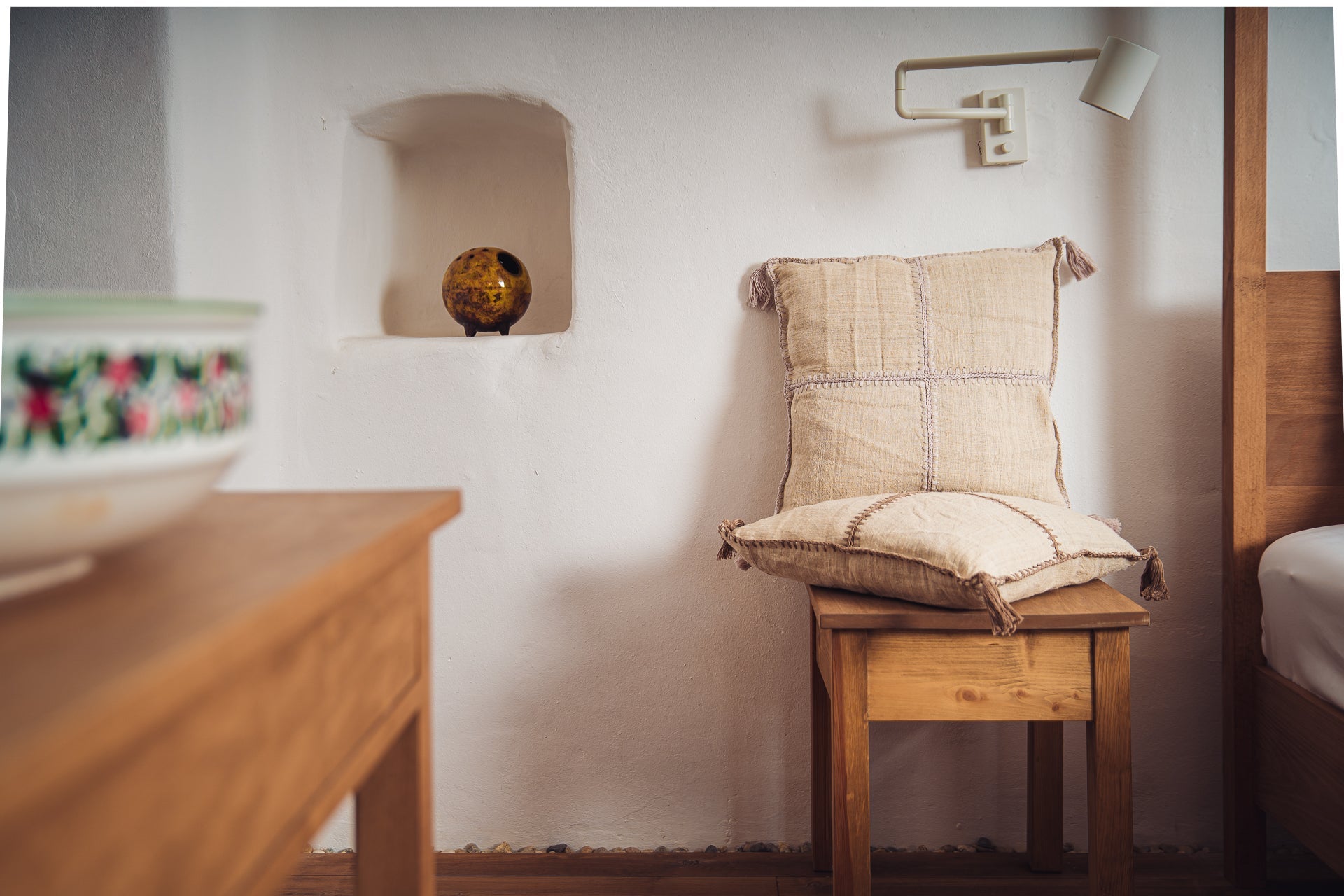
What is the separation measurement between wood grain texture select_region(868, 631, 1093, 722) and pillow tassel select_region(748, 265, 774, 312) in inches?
26.9

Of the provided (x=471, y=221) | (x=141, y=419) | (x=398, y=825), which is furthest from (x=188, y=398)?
(x=471, y=221)

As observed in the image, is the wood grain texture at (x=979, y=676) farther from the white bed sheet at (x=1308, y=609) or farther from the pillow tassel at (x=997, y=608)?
the white bed sheet at (x=1308, y=609)

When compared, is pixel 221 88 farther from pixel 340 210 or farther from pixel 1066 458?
pixel 1066 458

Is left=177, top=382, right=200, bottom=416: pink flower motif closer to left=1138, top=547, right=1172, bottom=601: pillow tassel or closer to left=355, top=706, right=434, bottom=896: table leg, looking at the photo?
left=355, top=706, right=434, bottom=896: table leg

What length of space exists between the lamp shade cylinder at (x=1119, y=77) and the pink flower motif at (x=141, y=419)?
4.53 ft

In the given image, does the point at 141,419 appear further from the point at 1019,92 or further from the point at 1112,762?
the point at 1019,92

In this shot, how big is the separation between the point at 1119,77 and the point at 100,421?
144 centimetres

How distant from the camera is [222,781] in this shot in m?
0.30

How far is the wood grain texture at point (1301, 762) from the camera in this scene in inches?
41.4

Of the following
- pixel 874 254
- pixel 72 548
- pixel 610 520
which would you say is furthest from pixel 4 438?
pixel 874 254

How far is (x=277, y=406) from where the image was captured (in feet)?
4.95

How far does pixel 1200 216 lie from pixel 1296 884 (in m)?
1.18

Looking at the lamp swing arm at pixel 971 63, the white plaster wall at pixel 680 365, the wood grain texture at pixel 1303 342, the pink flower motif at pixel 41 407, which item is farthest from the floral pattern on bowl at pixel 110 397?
the wood grain texture at pixel 1303 342

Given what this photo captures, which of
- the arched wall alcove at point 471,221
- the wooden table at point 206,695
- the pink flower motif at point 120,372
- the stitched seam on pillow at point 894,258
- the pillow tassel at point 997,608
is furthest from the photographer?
the arched wall alcove at point 471,221
